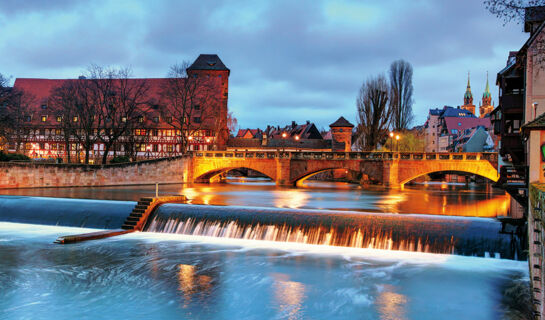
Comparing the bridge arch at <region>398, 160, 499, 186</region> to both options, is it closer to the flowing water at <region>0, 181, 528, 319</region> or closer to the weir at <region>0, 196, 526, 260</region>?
the weir at <region>0, 196, 526, 260</region>

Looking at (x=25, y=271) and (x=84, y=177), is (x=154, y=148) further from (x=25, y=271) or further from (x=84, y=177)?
(x=25, y=271)

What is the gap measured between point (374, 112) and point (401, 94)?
488 centimetres

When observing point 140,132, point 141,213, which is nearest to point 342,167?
point 141,213

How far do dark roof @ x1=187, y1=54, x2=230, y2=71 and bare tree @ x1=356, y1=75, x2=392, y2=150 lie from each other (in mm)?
26758

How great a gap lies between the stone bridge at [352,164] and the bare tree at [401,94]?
12224 millimetres

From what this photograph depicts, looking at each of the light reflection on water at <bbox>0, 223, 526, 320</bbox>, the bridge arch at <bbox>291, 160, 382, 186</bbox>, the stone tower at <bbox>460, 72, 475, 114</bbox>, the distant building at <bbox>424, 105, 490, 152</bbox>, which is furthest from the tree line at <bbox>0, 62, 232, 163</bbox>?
the stone tower at <bbox>460, 72, 475, 114</bbox>

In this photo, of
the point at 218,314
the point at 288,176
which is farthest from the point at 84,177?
the point at 218,314

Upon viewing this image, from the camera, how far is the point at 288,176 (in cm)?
5134

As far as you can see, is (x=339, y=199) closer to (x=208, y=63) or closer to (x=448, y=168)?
(x=448, y=168)

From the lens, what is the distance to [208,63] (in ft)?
254

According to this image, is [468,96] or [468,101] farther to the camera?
[468,101]

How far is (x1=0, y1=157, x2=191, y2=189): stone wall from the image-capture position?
39219mm

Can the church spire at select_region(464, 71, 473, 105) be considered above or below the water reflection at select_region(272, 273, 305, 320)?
above

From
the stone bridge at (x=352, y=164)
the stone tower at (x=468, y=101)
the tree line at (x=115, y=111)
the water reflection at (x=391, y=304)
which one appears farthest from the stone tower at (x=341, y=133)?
the stone tower at (x=468, y=101)
